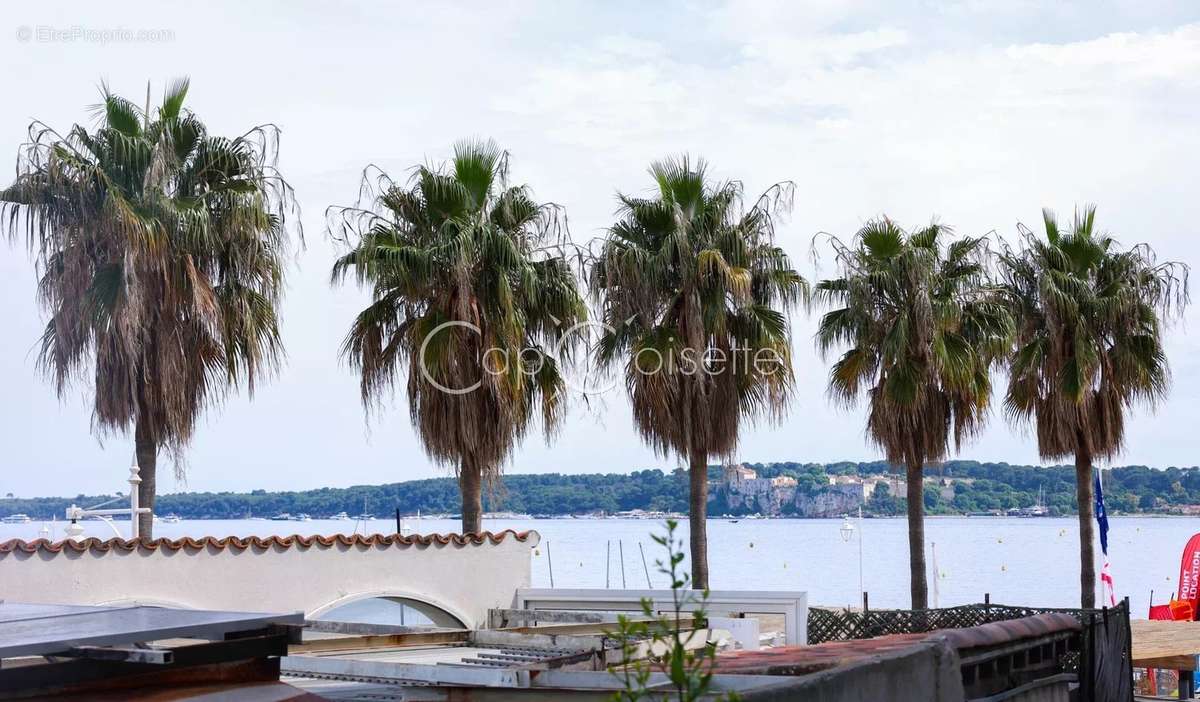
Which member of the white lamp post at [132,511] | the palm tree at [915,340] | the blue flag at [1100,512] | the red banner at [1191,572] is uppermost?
the palm tree at [915,340]

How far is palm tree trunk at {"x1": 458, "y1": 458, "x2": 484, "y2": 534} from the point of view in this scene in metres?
21.6

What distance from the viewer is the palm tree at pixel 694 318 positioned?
2305cm

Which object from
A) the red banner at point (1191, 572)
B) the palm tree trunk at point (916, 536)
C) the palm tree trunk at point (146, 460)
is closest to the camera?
the palm tree trunk at point (146, 460)

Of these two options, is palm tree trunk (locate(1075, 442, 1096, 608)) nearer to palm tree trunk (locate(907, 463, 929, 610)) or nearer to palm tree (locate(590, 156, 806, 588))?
palm tree trunk (locate(907, 463, 929, 610))

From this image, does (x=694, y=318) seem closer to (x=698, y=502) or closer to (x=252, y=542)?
(x=698, y=502)

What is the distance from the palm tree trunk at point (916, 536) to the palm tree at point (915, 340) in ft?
0.08

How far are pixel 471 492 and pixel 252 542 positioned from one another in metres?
6.35

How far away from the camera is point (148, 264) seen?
19.8 meters

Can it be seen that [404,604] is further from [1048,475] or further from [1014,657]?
[1048,475]

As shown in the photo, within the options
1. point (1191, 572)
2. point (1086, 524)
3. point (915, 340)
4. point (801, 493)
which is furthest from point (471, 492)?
point (801, 493)

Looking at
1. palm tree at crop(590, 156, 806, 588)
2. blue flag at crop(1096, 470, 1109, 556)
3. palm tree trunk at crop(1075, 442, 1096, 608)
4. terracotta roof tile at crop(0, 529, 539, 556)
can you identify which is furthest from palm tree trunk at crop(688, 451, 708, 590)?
blue flag at crop(1096, 470, 1109, 556)

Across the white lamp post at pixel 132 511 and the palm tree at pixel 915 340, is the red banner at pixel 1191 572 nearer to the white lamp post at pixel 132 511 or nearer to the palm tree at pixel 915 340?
the palm tree at pixel 915 340

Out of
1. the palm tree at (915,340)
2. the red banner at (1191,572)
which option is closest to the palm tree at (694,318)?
the palm tree at (915,340)

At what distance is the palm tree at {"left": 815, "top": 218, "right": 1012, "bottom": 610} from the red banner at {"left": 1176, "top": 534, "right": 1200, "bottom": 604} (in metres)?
5.61
